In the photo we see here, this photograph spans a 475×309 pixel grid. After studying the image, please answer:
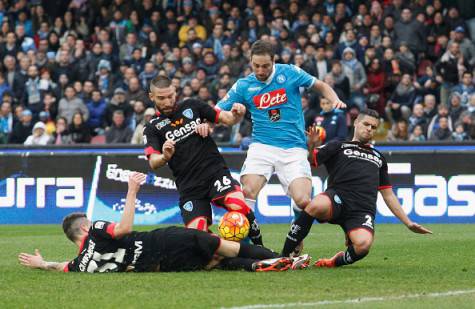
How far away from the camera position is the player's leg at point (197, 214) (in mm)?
10680

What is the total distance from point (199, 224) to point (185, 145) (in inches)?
32.7

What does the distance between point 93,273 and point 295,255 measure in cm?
219

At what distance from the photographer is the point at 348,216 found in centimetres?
1062

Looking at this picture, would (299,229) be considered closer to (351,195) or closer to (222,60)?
(351,195)

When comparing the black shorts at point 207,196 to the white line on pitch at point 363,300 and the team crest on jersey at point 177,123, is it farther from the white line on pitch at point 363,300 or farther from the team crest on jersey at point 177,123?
the white line on pitch at point 363,300

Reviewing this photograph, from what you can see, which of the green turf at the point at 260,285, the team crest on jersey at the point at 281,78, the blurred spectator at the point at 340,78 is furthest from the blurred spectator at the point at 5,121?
the team crest on jersey at the point at 281,78

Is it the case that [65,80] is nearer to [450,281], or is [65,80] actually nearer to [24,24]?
[24,24]

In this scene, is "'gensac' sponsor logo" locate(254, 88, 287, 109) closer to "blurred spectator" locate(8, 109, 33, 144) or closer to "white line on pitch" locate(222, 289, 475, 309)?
"white line on pitch" locate(222, 289, 475, 309)

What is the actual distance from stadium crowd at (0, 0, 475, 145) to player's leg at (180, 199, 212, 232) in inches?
405

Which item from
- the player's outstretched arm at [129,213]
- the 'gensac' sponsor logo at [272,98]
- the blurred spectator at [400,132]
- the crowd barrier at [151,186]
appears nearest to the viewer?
the player's outstretched arm at [129,213]

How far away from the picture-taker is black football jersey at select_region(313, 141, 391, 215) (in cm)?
1070

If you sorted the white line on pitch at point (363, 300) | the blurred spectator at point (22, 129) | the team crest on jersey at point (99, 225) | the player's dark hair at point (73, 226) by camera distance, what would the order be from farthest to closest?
1. the blurred spectator at point (22, 129)
2. the player's dark hair at point (73, 226)
3. the team crest on jersey at point (99, 225)
4. the white line on pitch at point (363, 300)

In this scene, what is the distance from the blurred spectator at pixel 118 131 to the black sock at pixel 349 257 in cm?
1241

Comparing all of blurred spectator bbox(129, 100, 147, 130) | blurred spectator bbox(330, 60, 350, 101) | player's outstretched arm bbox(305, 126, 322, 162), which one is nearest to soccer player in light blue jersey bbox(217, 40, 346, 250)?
player's outstretched arm bbox(305, 126, 322, 162)
